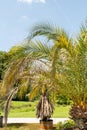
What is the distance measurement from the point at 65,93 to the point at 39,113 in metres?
5.42

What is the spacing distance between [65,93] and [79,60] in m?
1.37

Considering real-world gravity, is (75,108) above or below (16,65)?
below

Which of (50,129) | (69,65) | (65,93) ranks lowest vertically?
(50,129)

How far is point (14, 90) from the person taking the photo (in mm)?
15023

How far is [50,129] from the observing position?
58.7 feet

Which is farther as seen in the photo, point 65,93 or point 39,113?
point 39,113

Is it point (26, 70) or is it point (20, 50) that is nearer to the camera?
point (20, 50)

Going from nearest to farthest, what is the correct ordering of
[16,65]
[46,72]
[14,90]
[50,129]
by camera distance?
[16,65]
[46,72]
[14,90]
[50,129]

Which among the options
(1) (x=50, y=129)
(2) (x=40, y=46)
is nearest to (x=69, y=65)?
(2) (x=40, y=46)

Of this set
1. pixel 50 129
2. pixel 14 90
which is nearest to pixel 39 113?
pixel 50 129

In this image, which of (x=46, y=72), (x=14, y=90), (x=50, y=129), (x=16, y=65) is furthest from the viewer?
(x=50, y=129)

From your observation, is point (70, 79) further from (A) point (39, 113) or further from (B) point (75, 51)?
(A) point (39, 113)

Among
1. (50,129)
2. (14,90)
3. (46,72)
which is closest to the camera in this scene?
(46,72)

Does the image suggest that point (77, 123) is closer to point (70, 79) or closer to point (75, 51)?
point (70, 79)
